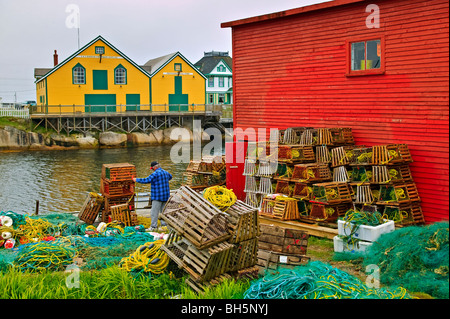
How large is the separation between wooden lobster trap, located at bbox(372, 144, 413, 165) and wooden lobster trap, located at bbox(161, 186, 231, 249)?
562 cm

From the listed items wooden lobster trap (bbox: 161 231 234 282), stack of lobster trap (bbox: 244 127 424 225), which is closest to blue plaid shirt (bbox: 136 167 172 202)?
stack of lobster trap (bbox: 244 127 424 225)

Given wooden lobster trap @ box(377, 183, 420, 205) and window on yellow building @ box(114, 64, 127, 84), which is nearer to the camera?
wooden lobster trap @ box(377, 183, 420, 205)

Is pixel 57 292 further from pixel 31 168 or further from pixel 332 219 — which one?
pixel 31 168

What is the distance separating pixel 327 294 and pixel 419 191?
718 centimetres

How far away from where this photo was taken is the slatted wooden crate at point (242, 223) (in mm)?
8359

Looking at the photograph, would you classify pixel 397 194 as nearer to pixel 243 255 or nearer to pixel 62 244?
pixel 243 255

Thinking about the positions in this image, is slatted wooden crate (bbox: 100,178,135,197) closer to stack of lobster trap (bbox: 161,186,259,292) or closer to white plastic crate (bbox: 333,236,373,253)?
stack of lobster trap (bbox: 161,186,259,292)

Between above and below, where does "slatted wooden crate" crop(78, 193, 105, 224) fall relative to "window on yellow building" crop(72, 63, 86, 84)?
below

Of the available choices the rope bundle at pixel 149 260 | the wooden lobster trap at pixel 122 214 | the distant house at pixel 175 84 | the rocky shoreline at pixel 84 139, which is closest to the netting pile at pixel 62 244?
the wooden lobster trap at pixel 122 214

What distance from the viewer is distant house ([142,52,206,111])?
179 feet

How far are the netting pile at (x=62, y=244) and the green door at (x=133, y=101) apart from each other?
39.0 metres

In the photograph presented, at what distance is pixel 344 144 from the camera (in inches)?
561
